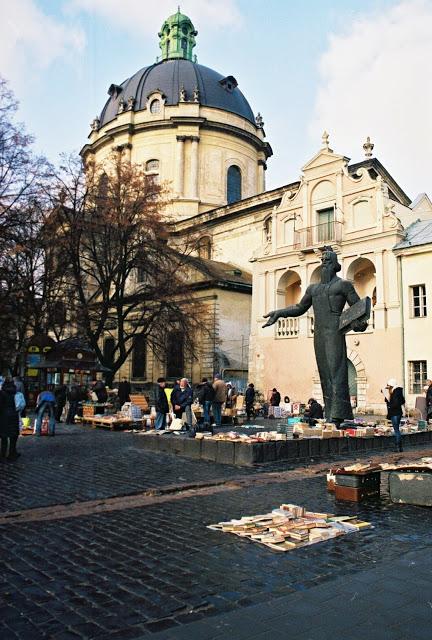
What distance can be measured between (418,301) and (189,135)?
30.1m

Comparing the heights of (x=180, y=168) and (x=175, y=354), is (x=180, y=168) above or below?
above

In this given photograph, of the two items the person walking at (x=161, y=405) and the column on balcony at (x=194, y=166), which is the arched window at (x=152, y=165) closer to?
the column on balcony at (x=194, y=166)

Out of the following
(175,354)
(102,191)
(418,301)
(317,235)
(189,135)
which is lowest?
(175,354)

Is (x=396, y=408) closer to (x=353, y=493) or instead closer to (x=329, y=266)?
(x=329, y=266)

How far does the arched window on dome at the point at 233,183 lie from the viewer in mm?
53031

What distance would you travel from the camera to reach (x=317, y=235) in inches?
1308

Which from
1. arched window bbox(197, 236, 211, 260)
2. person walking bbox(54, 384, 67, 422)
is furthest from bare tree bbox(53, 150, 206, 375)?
arched window bbox(197, 236, 211, 260)

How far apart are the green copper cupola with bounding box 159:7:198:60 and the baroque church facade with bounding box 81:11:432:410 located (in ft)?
25.6

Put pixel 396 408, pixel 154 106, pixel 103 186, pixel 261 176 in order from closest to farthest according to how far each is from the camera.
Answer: pixel 396 408
pixel 103 186
pixel 154 106
pixel 261 176

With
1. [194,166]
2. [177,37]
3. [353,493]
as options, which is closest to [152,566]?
[353,493]

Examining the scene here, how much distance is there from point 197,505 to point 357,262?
25.8 meters

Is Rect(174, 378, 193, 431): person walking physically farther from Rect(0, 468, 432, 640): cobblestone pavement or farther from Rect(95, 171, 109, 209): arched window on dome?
Rect(95, 171, 109, 209): arched window on dome

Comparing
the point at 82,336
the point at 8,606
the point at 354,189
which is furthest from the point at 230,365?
the point at 8,606

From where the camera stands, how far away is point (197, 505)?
308 inches
